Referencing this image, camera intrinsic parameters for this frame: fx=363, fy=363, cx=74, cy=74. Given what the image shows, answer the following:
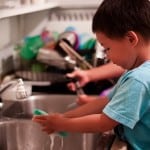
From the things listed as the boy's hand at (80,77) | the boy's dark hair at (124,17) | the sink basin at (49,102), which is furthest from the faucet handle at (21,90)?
the boy's dark hair at (124,17)

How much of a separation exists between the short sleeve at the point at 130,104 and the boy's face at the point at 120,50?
0.09 metres

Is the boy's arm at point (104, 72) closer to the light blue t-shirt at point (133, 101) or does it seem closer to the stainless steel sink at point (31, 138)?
the stainless steel sink at point (31, 138)

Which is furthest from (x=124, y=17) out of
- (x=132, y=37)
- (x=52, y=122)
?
(x=52, y=122)

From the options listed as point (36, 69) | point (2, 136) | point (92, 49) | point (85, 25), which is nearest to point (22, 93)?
point (2, 136)

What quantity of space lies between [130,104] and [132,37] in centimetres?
18

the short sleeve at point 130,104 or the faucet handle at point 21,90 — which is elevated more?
the short sleeve at point 130,104

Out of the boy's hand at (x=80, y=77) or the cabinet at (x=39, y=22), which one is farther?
the cabinet at (x=39, y=22)

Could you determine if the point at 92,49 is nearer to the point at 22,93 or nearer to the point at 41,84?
the point at 41,84

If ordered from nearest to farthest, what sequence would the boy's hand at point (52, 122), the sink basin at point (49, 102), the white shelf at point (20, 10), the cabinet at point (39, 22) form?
the boy's hand at point (52, 122) → the white shelf at point (20, 10) → the sink basin at point (49, 102) → the cabinet at point (39, 22)

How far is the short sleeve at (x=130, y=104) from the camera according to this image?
2.88 ft

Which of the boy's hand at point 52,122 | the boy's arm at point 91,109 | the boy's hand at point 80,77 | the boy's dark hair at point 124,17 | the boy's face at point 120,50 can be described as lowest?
the boy's hand at point 80,77

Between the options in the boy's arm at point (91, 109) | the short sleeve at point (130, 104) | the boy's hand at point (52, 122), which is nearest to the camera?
the short sleeve at point (130, 104)

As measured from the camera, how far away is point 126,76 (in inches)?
36.5

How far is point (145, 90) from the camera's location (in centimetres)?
88
